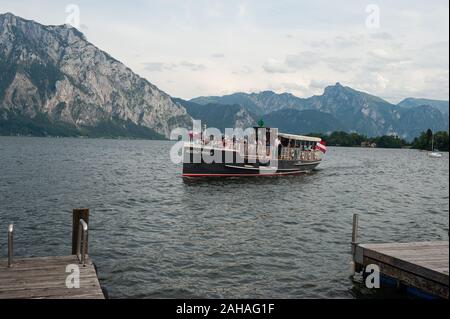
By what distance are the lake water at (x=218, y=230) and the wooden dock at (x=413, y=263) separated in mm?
1483

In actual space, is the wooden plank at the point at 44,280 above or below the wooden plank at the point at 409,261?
below

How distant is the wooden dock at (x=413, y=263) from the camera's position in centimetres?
1268

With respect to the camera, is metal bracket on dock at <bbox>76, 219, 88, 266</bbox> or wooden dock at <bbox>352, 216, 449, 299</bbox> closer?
wooden dock at <bbox>352, 216, 449, 299</bbox>

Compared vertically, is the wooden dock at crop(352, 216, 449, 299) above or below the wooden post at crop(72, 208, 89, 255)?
below

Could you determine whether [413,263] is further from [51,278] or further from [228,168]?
[228,168]

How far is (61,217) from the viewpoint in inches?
1139

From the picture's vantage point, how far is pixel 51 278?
1244cm

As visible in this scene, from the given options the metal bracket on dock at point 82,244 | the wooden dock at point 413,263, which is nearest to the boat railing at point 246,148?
the wooden dock at point 413,263

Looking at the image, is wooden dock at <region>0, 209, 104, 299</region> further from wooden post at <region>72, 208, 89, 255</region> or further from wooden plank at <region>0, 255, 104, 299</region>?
wooden post at <region>72, 208, 89, 255</region>

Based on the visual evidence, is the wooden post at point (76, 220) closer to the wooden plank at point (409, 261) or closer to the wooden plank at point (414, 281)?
the wooden plank at point (409, 261)

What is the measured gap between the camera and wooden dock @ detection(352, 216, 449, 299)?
12680 mm

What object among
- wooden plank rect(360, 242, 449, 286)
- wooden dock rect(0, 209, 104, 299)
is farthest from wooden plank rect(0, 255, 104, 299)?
wooden plank rect(360, 242, 449, 286)

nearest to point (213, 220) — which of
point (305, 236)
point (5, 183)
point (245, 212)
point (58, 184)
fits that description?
point (245, 212)

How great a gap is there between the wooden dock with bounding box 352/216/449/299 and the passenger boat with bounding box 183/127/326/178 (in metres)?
33.6
